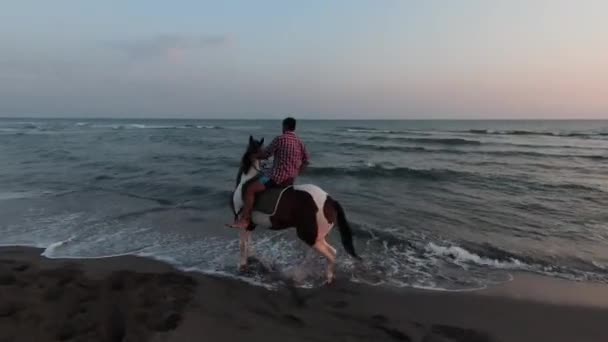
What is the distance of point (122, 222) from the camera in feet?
28.5

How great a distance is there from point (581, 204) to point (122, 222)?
11.6 metres

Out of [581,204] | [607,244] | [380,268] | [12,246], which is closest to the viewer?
[380,268]

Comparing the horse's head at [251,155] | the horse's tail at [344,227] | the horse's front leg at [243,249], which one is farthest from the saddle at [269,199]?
the horse's tail at [344,227]

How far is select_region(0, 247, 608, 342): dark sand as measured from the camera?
394 centimetres

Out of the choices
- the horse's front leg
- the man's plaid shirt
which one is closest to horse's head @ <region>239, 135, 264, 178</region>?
the man's plaid shirt

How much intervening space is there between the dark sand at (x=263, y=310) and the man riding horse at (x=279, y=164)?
1.16 meters

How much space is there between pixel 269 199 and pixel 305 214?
0.57 meters

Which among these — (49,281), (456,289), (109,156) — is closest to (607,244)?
(456,289)

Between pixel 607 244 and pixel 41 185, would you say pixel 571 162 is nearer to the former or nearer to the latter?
pixel 607 244

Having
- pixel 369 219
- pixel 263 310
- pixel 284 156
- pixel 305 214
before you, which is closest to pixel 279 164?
pixel 284 156

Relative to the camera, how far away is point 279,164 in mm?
5668

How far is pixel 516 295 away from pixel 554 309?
482 mm

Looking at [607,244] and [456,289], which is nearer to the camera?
[456,289]

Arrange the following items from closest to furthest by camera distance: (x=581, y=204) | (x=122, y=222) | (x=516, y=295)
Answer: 1. (x=516, y=295)
2. (x=122, y=222)
3. (x=581, y=204)
